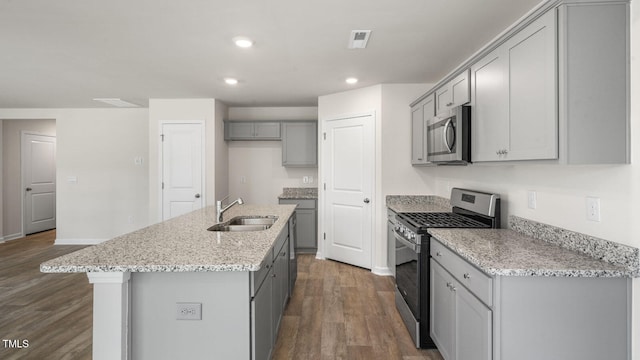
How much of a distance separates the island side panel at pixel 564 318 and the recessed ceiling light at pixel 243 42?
8.05ft

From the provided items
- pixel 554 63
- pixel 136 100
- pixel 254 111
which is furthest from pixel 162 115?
pixel 554 63

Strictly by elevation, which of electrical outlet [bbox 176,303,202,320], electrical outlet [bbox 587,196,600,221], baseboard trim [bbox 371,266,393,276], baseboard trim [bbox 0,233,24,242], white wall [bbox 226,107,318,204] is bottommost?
baseboard trim [bbox 371,266,393,276]

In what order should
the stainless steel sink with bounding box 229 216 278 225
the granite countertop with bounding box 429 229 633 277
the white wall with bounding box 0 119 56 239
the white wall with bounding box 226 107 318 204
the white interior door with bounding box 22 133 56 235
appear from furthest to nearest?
the white interior door with bounding box 22 133 56 235 → the white wall with bounding box 0 119 56 239 → the white wall with bounding box 226 107 318 204 → the stainless steel sink with bounding box 229 216 278 225 → the granite countertop with bounding box 429 229 633 277

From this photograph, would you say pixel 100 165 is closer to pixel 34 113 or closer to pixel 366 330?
pixel 34 113

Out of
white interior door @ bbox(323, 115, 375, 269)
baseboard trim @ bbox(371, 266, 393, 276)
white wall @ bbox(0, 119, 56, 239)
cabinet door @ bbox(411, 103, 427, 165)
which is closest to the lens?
cabinet door @ bbox(411, 103, 427, 165)

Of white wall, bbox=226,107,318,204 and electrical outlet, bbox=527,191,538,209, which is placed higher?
white wall, bbox=226,107,318,204

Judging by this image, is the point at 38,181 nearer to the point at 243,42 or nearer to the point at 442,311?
the point at 243,42

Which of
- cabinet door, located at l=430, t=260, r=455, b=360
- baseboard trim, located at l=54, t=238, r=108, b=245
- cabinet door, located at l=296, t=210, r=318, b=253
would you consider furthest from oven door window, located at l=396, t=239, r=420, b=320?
baseboard trim, located at l=54, t=238, r=108, b=245

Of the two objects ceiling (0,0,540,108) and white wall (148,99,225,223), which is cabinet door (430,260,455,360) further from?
white wall (148,99,225,223)

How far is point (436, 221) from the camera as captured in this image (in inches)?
98.9

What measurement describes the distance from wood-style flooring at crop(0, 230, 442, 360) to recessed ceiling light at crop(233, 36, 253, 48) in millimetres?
2420

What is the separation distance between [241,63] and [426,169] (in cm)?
251

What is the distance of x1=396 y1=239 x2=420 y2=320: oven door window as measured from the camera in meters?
2.31

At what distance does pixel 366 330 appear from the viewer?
257 cm
